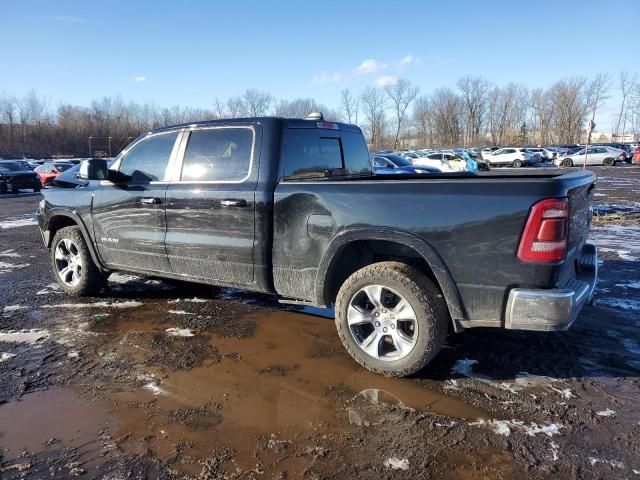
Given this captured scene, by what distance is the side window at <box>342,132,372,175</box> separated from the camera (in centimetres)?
494

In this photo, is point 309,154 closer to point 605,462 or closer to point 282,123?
point 282,123

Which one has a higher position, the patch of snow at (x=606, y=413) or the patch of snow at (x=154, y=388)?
the patch of snow at (x=154, y=388)

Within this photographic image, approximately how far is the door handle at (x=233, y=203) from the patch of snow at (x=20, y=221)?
10850 millimetres

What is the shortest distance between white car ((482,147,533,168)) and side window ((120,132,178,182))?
4167 centimetres

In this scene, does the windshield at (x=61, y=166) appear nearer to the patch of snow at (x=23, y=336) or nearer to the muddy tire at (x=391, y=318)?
the patch of snow at (x=23, y=336)

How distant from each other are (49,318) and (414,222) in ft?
13.1

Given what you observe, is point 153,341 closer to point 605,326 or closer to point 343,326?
point 343,326

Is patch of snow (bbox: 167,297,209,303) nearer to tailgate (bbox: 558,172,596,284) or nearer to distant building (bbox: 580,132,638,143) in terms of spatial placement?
tailgate (bbox: 558,172,596,284)

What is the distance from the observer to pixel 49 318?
5016 mm

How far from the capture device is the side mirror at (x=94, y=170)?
5.01 metres

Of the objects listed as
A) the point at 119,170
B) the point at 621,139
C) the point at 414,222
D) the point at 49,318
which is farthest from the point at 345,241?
the point at 621,139

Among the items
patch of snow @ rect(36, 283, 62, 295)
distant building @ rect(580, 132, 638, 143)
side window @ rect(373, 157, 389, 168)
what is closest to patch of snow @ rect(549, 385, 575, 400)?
patch of snow @ rect(36, 283, 62, 295)

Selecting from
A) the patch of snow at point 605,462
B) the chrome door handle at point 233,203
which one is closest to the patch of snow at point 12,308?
the chrome door handle at point 233,203

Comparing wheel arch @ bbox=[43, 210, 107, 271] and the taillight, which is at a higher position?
Answer: the taillight
